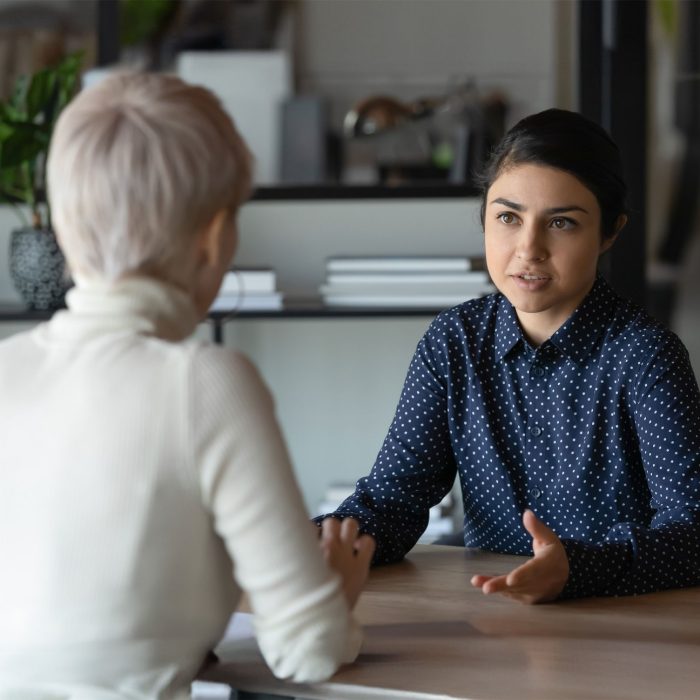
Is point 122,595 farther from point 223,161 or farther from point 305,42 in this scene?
point 305,42

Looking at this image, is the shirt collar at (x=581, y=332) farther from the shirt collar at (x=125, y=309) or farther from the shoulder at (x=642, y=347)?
the shirt collar at (x=125, y=309)

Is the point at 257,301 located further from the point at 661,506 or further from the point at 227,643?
the point at 227,643

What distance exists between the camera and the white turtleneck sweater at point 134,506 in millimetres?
879

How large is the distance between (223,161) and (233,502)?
25 cm

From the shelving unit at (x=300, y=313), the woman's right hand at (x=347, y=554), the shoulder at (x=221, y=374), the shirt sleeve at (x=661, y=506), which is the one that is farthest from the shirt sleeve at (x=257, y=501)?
the shelving unit at (x=300, y=313)

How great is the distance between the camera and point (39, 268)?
296 centimetres

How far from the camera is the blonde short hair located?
887 millimetres

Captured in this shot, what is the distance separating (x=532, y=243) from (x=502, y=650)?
2.13 feet

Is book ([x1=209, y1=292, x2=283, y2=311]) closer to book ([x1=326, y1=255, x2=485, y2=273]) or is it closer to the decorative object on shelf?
book ([x1=326, y1=255, x2=485, y2=273])

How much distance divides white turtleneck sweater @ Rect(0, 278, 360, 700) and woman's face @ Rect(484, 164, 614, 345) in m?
0.78

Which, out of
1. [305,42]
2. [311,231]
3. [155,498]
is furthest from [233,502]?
[305,42]

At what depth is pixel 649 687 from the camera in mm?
1024

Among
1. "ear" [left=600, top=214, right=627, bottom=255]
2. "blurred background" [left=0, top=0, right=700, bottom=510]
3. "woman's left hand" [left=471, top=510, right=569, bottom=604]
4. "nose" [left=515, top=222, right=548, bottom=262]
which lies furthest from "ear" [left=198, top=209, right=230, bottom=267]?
"blurred background" [left=0, top=0, right=700, bottom=510]

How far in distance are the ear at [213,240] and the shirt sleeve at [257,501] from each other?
0.08 meters
